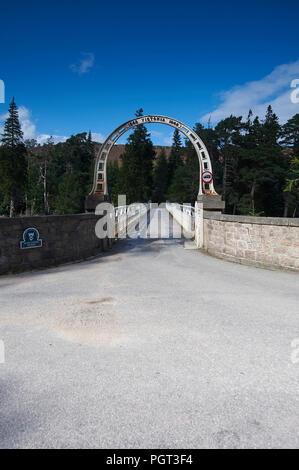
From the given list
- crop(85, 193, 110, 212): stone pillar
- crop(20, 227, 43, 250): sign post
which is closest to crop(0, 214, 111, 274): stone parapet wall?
crop(20, 227, 43, 250): sign post

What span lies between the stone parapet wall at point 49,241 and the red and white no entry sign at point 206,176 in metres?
4.38

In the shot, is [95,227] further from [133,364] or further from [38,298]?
[133,364]

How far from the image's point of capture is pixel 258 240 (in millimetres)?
8172

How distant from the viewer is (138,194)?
5447 centimetres

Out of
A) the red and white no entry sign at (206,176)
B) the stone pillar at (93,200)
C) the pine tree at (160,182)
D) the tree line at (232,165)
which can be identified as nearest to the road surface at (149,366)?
the stone pillar at (93,200)

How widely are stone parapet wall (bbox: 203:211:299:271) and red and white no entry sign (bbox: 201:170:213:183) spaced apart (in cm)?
194

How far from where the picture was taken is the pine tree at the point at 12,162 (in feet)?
170

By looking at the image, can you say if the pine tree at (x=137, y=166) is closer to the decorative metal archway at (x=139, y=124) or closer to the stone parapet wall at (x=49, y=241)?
the decorative metal archway at (x=139, y=124)

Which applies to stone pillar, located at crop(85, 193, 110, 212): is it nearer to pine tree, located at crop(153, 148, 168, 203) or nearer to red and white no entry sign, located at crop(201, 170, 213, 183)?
red and white no entry sign, located at crop(201, 170, 213, 183)

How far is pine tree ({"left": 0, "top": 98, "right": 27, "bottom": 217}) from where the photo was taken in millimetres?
51938

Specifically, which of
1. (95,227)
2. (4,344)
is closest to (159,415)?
(4,344)

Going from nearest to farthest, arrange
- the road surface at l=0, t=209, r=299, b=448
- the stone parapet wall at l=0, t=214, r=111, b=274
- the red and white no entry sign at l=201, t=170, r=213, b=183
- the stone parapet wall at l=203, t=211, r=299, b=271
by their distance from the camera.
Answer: the road surface at l=0, t=209, r=299, b=448
the stone parapet wall at l=0, t=214, r=111, b=274
the stone parapet wall at l=203, t=211, r=299, b=271
the red and white no entry sign at l=201, t=170, r=213, b=183

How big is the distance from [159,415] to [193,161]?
215 ft

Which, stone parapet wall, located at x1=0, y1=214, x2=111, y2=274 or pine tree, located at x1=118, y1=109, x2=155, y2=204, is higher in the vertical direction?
pine tree, located at x1=118, y1=109, x2=155, y2=204
